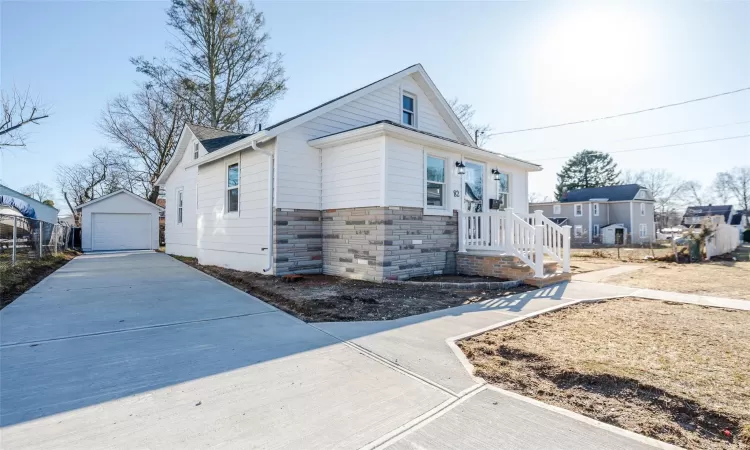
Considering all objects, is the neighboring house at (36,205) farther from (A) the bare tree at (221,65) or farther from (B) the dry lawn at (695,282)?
(B) the dry lawn at (695,282)

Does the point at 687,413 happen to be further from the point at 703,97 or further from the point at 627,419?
the point at 703,97

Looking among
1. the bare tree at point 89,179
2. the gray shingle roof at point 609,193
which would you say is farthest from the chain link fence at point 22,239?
the gray shingle roof at point 609,193

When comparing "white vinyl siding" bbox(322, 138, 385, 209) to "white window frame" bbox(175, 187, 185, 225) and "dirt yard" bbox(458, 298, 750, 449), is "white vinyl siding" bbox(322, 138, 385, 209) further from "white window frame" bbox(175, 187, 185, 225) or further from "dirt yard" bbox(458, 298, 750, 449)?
"white window frame" bbox(175, 187, 185, 225)

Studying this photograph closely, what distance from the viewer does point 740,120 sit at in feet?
55.1

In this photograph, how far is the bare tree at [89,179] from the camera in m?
27.7

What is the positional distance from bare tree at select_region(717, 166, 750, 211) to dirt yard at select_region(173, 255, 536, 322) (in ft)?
209

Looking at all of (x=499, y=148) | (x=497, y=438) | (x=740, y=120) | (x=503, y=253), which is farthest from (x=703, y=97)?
(x=497, y=438)

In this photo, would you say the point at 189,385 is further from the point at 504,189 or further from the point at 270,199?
the point at 504,189

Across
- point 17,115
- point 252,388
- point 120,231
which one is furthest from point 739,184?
point 17,115

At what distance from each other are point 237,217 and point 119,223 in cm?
1392

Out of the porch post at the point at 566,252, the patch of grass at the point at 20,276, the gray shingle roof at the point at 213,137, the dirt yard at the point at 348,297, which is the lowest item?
the dirt yard at the point at 348,297

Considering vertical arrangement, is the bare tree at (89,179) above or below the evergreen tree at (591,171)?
below

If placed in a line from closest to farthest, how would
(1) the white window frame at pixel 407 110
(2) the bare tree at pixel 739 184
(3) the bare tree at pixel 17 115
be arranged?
(1) the white window frame at pixel 407 110 → (3) the bare tree at pixel 17 115 → (2) the bare tree at pixel 739 184

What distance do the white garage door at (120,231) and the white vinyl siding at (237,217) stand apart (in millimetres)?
10099
